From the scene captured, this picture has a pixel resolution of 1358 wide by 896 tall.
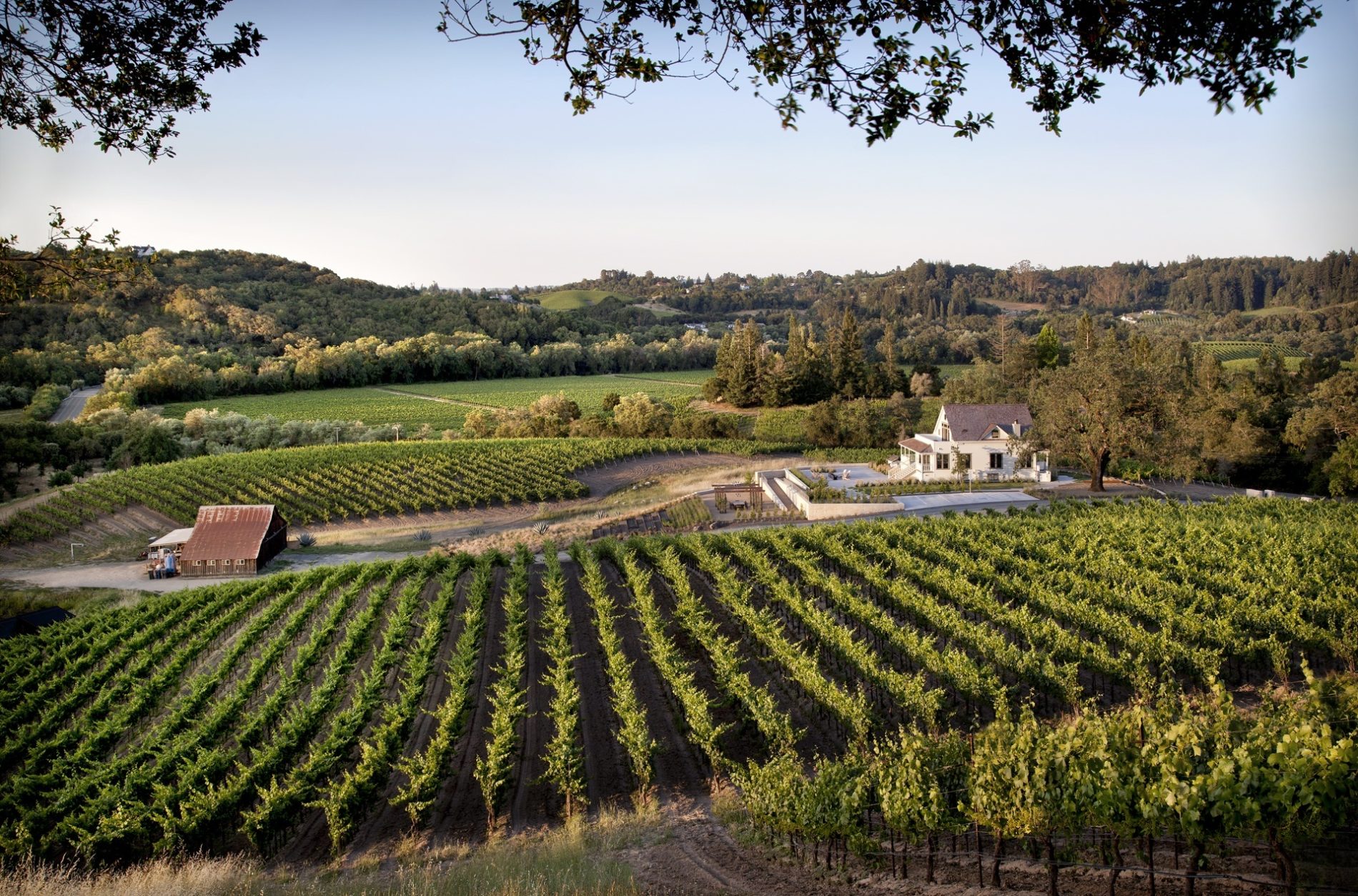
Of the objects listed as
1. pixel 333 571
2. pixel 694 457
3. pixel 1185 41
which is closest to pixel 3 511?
pixel 333 571

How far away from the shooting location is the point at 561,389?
75.6 m

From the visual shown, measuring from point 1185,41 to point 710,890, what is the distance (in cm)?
792

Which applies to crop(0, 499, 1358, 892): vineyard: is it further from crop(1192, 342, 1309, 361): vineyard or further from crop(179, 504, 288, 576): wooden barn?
crop(1192, 342, 1309, 361): vineyard

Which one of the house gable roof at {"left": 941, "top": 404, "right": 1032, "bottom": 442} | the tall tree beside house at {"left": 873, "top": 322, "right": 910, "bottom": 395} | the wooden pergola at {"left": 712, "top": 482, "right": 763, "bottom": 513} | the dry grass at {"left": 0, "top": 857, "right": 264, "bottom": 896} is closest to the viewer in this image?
the dry grass at {"left": 0, "top": 857, "right": 264, "bottom": 896}

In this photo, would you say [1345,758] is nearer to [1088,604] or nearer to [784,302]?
[1088,604]

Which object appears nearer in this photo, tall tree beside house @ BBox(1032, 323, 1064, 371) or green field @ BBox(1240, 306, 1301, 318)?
tall tree beside house @ BBox(1032, 323, 1064, 371)

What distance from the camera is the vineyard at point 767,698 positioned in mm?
8094

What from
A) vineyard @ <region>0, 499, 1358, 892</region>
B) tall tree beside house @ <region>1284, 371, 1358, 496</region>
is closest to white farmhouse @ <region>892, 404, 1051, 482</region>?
tall tree beside house @ <region>1284, 371, 1358, 496</region>

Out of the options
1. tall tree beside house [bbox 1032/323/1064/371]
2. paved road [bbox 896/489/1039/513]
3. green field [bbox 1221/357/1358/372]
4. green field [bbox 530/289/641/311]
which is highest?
green field [bbox 530/289/641/311]

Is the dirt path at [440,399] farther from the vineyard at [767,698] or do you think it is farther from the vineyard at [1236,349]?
the vineyard at [1236,349]

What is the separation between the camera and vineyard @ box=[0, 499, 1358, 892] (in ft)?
26.6

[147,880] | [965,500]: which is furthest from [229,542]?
[965,500]

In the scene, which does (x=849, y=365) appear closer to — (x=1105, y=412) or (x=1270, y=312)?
(x=1105, y=412)

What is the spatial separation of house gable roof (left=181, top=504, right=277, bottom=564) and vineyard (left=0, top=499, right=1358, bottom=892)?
16.7 ft
